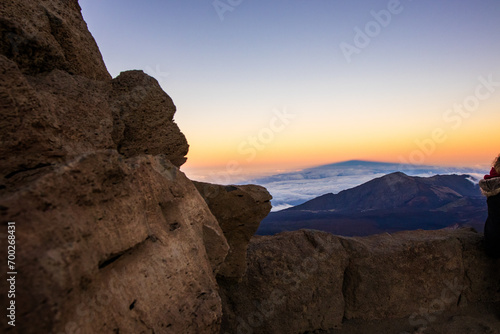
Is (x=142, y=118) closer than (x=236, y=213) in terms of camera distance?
Yes

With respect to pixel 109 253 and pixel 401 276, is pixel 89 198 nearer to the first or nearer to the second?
pixel 109 253

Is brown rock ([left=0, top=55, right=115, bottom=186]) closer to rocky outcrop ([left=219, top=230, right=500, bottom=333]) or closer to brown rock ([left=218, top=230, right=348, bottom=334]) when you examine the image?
brown rock ([left=218, top=230, right=348, bottom=334])

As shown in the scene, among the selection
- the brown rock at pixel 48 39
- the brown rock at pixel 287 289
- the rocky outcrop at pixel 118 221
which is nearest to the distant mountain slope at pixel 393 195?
the rocky outcrop at pixel 118 221

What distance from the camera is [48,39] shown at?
3.71 metres

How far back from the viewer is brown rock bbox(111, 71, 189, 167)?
4.18 metres

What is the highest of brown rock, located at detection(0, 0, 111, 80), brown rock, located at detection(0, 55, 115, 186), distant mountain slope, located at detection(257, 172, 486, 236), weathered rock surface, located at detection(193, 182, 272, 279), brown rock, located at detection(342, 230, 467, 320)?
brown rock, located at detection(0, 0, 111, 80)

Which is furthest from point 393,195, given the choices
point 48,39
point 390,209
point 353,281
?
point 48,39

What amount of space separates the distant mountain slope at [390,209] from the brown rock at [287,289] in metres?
16.3

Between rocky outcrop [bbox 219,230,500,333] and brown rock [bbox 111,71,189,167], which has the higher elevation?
brown rock [bbox 111,71,189,167]

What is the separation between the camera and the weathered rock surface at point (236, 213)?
5.54 metres

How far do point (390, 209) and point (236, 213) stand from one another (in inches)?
1181

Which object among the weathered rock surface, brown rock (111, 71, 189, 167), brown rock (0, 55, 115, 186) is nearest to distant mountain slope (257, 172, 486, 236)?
the weathered rock surface

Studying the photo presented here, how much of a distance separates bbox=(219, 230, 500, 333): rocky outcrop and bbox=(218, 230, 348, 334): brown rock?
0.06 feet

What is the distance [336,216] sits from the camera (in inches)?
1178
